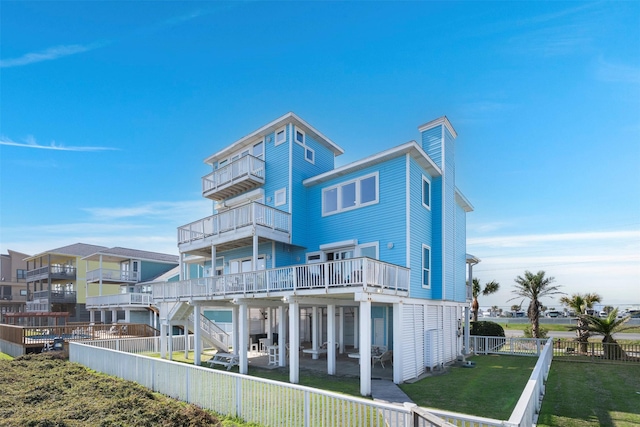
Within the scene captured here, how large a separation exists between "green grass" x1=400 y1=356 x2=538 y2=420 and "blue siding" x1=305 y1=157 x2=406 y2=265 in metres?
4.59

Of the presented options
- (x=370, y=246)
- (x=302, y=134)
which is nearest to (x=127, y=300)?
(x=302, y=134)

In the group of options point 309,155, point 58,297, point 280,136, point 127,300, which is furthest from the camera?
point 58,297

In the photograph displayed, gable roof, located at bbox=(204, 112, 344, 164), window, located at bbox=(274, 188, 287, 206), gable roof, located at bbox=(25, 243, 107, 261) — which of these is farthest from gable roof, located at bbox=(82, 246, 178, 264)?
window, located at bbox=(274, 188, 287, 206)

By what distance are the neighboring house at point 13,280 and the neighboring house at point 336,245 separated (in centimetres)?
5627

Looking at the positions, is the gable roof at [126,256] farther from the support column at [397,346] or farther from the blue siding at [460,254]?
the support column at [397,346]

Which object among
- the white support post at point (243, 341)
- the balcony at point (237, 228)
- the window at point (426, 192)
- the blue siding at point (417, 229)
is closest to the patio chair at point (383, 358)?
the blue siding at point (417, 229)

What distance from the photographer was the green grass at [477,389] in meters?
9.67

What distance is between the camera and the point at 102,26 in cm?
1548

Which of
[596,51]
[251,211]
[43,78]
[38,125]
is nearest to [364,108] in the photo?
[251,211]

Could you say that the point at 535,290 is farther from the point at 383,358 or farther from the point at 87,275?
the point at 87,275

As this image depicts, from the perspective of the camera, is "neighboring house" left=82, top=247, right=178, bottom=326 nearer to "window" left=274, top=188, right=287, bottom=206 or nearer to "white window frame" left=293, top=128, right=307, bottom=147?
"window" left=274, top=188, right=287, bottom=206

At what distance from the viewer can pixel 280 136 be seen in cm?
1922

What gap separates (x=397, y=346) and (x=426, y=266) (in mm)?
4990

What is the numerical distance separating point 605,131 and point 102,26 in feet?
69.2
